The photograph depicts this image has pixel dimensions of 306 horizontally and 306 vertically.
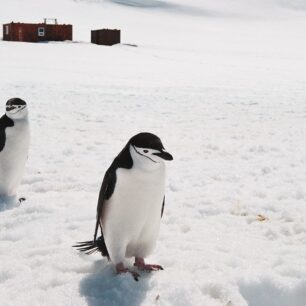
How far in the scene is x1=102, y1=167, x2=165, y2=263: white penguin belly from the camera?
286 centimetres

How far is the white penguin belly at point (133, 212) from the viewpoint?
113 inches

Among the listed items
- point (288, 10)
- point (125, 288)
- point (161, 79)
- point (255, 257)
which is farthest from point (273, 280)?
point (288, 10)

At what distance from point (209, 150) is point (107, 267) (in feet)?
13.4

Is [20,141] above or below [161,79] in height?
above

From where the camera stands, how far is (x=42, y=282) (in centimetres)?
297

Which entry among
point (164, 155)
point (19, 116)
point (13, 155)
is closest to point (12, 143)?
point (13, 155)

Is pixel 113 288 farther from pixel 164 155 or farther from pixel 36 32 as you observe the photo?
pixel 36 32

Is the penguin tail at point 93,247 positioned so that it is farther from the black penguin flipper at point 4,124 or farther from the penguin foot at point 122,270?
the black penguin flipper at point 4,124

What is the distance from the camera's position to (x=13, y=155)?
4.63 m

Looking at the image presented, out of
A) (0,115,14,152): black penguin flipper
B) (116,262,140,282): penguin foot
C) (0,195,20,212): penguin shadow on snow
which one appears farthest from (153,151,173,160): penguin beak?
(0,115,14,152): black penguin flipper

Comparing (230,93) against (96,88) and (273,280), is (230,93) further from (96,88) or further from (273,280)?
(273,280)

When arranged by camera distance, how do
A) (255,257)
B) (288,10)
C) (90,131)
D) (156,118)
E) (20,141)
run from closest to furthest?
1. (255,257)
2. (20,141)
3. (90,131)
4. (156,118)
5. (288,10)

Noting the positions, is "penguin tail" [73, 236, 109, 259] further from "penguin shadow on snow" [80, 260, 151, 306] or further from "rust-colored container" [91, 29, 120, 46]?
"rust-colored container" [91, 29, 120, 46]

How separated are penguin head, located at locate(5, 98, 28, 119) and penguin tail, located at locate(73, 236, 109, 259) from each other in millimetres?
1580
